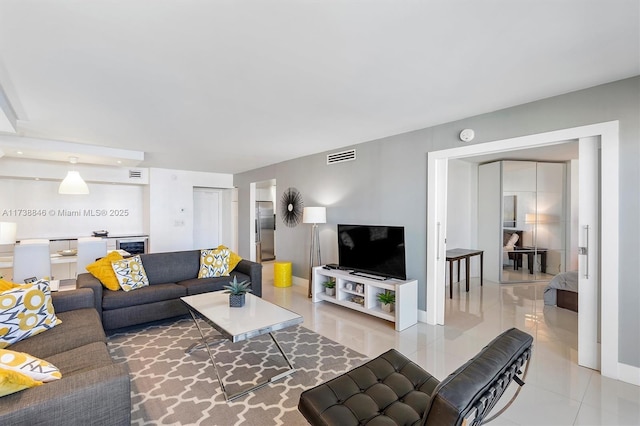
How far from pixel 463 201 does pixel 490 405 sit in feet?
17.4

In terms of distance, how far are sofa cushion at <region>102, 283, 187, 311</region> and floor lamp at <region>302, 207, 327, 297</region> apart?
1944mm

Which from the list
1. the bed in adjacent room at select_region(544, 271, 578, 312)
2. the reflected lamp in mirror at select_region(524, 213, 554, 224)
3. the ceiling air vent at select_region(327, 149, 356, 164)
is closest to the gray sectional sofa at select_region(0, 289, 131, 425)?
the ceiling air vent at select_region(327, 149, 356, 164)

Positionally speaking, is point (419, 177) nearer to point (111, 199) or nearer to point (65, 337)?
point (65, 337)

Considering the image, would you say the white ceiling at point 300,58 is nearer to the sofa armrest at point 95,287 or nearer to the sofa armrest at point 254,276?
the sofa armrest at point 95,287

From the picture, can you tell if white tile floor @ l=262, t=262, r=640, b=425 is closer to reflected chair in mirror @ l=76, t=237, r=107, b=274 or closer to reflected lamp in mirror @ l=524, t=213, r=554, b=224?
reflected lamp in mirror @ l=524, t=213, r=554, b=224

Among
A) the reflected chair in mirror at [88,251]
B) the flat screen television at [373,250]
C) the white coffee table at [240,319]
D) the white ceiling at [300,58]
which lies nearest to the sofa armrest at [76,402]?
the white coffee table at [240,319]

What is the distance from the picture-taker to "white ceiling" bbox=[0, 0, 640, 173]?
61.9 inches

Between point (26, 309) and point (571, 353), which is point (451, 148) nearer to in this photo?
point (571, 353)

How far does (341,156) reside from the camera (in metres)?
4.72

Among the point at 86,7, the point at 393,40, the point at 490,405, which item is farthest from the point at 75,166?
the point at 490,405

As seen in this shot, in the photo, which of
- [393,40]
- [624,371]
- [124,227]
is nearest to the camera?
[393,40]

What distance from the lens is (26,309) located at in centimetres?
216

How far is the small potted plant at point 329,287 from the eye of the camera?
4.40 meters

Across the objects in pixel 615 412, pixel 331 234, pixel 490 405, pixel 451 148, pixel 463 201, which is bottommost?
pixel 615 412
